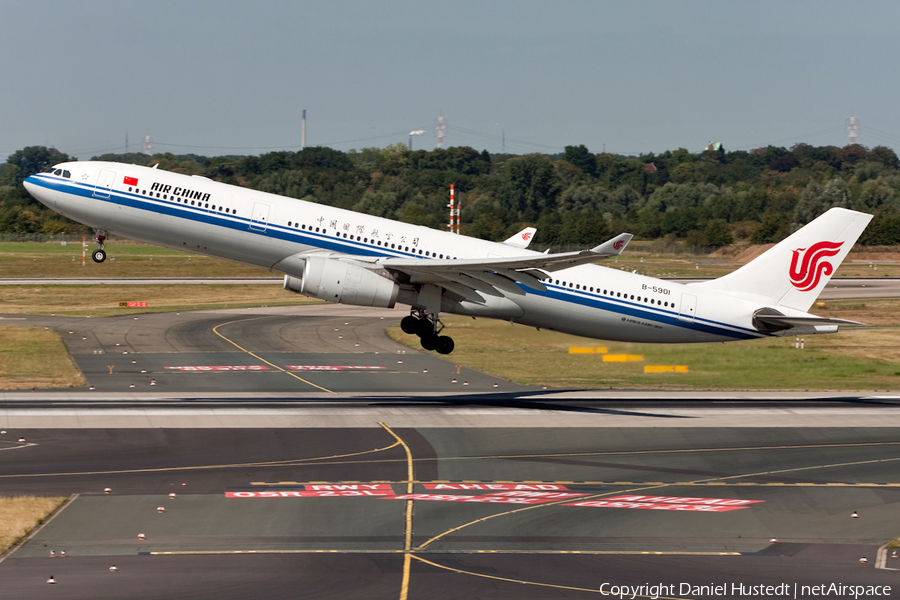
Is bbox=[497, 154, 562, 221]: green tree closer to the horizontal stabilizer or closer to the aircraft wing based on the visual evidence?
the horizontal stabilizer

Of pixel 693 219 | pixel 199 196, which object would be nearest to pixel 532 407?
pixel 199 196

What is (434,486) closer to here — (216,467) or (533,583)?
(216,467)

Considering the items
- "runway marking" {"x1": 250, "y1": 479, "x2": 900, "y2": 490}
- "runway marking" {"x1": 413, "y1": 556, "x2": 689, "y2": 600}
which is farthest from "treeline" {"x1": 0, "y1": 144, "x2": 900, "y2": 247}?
"runway marking" {"x1": 413, "y1": 556, "x2": 689, "y2": 600}

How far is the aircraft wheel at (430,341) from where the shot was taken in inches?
1693

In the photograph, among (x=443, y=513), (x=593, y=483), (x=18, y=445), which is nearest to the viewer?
(x=443, y=513)

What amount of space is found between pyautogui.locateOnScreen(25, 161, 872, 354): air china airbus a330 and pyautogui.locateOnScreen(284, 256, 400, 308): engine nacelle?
0.04 m

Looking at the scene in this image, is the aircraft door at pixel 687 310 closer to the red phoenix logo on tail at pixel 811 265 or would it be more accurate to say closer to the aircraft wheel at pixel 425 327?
the red phoenix logo on tail at pixel 811 265

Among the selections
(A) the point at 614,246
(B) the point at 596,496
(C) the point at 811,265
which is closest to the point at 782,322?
(C) the point at 811,265

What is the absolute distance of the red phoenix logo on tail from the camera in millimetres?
44250

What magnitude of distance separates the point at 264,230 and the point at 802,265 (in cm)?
2483

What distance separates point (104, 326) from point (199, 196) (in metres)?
34.2

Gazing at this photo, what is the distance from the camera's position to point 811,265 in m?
44.4

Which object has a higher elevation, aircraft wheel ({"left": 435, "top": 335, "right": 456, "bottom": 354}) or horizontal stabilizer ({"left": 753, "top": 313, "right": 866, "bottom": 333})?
horizontal stabilizer ({"left": 753, "top": 313, "right": 866, "bottom": 333})

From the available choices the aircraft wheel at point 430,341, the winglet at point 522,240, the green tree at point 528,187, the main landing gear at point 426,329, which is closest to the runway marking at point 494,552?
the main landing gear at point 426,329
